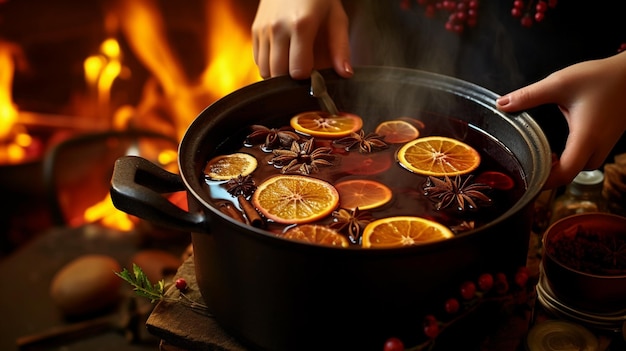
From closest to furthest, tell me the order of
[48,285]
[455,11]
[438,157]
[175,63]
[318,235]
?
[318,235] → [438,157] → [455,11] → [48,285] → [175,63]

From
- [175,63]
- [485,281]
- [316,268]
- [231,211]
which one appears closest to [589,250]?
[485,281]

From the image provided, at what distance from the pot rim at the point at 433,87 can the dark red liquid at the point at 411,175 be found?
0.10 metres

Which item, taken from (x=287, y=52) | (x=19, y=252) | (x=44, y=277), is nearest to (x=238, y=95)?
Answer: (x=287, y=52)

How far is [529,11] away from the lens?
2369 mm

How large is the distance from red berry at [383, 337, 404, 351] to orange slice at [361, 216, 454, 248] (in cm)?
25

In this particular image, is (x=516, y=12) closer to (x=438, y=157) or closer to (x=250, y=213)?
(x=438, y=157)

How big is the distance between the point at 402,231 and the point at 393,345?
0.32 metres

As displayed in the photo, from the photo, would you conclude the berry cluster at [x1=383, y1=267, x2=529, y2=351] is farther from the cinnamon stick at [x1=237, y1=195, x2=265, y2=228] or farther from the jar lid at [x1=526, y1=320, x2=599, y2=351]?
the cinnamon stick at [x1=237, y1=195, x2=265, y2=228]

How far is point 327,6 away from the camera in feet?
7.76

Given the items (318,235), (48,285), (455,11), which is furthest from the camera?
(48,285)

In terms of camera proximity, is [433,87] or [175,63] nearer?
[433,87]

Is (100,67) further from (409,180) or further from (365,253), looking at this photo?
(365,253)

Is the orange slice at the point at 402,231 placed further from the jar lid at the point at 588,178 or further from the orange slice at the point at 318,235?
the jar lid at the point at 588,178

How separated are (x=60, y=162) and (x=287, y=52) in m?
2.78
